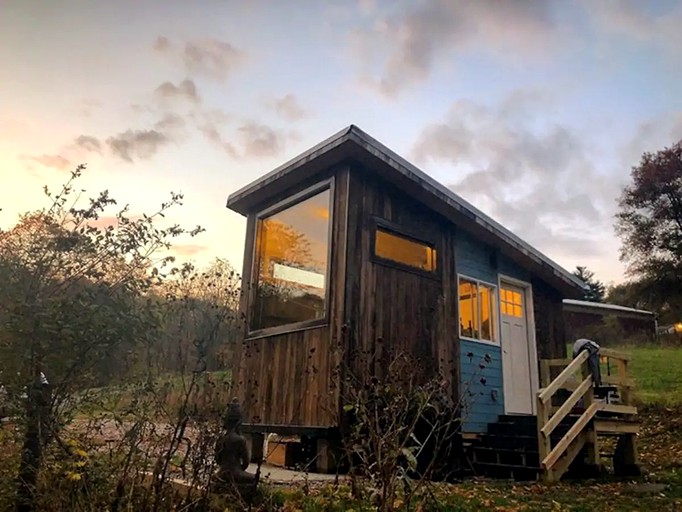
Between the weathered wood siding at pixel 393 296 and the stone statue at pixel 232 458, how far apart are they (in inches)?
72.0

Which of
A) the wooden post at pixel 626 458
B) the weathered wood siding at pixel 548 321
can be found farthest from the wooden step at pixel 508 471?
the weathered wood siding at pixel 548 321

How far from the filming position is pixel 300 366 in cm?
638

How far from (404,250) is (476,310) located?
6.51 feet

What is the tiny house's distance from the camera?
6.16 meters

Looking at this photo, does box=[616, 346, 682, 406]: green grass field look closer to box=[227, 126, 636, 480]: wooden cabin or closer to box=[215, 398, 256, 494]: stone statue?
box=[227, 126, 636, 480]: wooden cabin

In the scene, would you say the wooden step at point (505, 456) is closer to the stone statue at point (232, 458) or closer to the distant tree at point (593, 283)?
the stone statue at point (232, 458)

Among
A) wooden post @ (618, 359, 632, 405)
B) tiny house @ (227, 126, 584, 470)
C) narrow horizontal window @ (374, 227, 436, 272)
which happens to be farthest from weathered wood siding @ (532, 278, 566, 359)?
narrow horizontal window @ (374, 227, 436, 272)

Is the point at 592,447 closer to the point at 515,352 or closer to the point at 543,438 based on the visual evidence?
the point at 543,438

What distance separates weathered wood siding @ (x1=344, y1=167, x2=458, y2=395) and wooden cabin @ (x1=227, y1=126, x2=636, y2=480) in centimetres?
2

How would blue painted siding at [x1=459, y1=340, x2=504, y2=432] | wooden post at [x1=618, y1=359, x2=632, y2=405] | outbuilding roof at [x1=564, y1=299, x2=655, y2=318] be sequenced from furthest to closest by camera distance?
outbuilding roof at [x1=564, y1=299, x2=655, y2=318]
blue painted siding at [x1=459, y1=340, x2=504, y2=432]
wooden post at [x1=618, y1=359, x2=632, y2=405]

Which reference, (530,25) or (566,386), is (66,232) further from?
(530,25)

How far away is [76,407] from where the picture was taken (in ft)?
11.8

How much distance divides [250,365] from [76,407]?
380 cm

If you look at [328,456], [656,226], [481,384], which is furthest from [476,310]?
[656,226]
